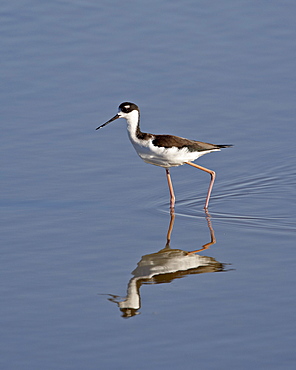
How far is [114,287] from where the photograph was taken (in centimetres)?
688

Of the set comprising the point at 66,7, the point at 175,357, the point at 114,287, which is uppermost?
the point at 66,7

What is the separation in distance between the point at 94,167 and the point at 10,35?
4897 mm

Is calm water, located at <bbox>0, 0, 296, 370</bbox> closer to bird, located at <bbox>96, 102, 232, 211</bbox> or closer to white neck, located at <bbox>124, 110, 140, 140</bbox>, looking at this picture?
bird, located at <bbox>96, 102, 232, 211</bbox>

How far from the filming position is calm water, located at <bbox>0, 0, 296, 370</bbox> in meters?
6.00

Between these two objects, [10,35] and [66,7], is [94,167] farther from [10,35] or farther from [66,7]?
[66,7]

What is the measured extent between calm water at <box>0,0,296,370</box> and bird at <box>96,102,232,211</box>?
1.13ft

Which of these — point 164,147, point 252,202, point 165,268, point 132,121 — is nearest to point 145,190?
point 164,147

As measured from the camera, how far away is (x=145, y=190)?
9484mm

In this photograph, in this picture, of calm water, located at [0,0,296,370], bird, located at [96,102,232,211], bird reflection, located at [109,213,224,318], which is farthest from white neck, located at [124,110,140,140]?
bird reflection, located at [109,213,224,318]

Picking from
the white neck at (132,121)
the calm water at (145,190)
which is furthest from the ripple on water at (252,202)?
the white neck at (132,121)

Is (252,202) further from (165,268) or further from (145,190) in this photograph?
(165,268)

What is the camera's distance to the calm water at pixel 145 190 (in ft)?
19.7

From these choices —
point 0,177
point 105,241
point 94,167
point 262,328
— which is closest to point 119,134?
point 94,167

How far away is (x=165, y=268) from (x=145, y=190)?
7.31 feet
